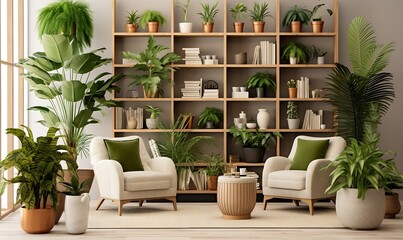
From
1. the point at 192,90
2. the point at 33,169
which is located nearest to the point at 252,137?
the point at 192,90

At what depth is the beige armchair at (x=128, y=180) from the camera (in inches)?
340

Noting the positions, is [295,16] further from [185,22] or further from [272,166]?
[272,166]

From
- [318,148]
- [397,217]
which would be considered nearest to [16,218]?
[318,148]

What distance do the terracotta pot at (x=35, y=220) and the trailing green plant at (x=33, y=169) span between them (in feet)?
0.20

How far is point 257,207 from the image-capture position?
9539mm

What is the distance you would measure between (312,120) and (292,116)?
0.95ft

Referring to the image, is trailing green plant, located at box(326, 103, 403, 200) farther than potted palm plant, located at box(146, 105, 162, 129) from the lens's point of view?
No

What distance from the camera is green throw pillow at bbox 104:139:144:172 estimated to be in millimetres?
9094

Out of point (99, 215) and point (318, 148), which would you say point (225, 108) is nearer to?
point (318, 148)

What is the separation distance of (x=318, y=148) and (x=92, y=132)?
318cm

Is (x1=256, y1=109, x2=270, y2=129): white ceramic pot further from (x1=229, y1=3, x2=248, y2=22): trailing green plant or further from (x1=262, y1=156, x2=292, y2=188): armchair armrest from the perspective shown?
(x1=229, y1=3, x2=248, y2=22): trailing green plant

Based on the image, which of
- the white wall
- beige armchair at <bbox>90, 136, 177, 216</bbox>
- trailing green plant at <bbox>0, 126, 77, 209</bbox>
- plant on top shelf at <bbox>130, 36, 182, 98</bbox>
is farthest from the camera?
the white wall

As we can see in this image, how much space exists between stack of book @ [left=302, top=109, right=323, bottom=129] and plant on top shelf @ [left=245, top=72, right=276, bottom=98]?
0.60 metres

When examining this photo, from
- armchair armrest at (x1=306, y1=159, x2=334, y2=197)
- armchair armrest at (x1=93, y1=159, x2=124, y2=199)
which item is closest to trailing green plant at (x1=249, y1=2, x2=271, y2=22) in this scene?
armchair armrest at (x1=306, y1=159, x2=334, y2=197)
